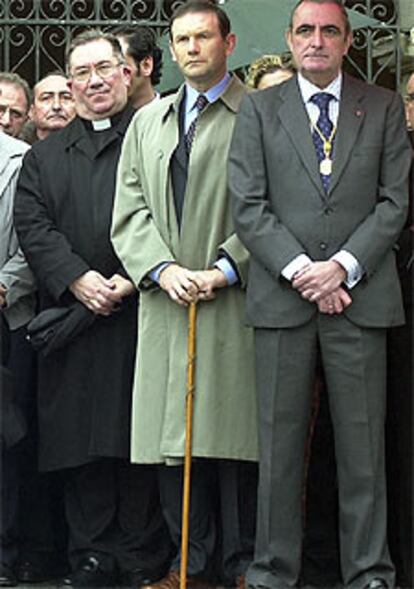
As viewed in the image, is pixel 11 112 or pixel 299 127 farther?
pixel 11 112

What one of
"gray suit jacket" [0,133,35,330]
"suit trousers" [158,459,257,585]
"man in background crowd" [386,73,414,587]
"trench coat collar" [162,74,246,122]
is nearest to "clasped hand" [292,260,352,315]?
"man in background crowd" [386,73,414,587]

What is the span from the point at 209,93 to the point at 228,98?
0.27 ft

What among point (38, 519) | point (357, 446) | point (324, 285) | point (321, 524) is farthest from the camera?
point (38, 519)

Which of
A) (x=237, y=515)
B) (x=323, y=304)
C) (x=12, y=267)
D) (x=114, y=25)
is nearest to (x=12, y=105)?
(x=12, y=267)

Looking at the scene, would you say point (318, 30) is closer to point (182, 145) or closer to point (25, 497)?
point (182, 145)

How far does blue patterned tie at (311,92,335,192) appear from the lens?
6.79 m

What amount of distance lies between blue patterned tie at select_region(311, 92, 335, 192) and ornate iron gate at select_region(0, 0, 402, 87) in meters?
3.50

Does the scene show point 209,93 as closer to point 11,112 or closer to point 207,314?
point 207,314

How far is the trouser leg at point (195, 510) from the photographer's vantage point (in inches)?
276

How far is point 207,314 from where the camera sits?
23.1ft

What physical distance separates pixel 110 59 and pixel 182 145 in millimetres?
580

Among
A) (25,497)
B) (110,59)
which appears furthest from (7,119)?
(25,497)

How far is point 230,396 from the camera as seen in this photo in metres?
7.05

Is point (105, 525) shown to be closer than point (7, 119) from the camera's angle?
Yes
